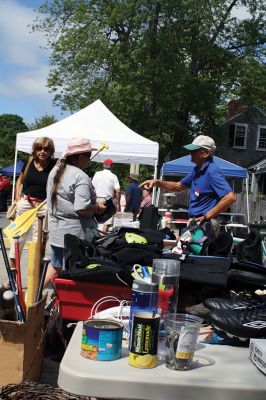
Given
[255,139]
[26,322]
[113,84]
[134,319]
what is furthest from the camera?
[255,139]

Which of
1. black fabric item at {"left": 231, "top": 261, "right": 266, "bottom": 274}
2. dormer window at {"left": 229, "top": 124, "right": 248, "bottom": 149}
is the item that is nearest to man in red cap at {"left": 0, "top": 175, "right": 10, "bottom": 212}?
dormer window at {"left": 229, "top": 124, "right": 248, "bottom": 149}

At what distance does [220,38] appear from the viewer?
92.9ft

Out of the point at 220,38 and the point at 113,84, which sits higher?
the point at 220,38

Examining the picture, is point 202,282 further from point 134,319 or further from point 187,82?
point 187,82

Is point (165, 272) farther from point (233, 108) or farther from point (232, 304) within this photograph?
point (233, 108)

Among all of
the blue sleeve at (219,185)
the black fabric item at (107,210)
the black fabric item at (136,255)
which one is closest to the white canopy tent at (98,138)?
the black fabric item at (107,210)

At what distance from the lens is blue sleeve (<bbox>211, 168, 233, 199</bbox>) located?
419 centimetres

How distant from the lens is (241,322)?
2.20m

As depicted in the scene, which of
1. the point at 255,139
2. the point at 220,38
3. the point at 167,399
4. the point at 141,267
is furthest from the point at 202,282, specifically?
the point at 255,139

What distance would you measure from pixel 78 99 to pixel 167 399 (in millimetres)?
27089

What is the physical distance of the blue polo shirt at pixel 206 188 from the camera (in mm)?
4215

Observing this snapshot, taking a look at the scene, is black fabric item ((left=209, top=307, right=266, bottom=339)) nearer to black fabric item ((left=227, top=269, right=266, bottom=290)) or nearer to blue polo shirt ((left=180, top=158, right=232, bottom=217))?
black fabric item ((left=227, top=269, right=266, bottom=290))

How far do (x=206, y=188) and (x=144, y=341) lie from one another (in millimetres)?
2582

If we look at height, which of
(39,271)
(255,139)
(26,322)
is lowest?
(26,322)
